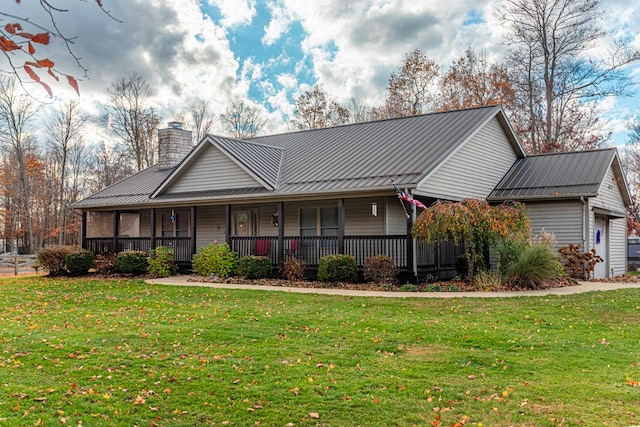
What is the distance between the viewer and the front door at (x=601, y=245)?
1830cm

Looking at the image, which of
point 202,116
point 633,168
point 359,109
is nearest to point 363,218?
point 359,109

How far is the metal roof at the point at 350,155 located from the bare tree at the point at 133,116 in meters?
16.5

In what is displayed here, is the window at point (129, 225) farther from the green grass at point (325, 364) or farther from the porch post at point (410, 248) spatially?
the porch post at point (410, 248)

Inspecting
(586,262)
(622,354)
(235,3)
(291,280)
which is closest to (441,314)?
(622,354)

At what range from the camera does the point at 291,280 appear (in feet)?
52.3

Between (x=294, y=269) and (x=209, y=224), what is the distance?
6.35 m

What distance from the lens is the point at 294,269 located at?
15977 millimetres

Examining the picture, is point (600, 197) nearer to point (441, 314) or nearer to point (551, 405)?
point (441, 314)

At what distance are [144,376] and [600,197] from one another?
1685 centimetres

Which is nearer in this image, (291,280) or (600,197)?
(291,280)

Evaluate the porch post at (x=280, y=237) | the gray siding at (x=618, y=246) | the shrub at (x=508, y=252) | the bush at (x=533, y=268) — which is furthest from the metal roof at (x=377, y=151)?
the gray siding at (x=618, y=246)

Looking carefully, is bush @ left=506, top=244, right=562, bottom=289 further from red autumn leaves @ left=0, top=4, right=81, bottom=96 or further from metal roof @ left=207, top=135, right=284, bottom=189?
red autumn leaves @ left=0, top=4, right=81, bottom=96

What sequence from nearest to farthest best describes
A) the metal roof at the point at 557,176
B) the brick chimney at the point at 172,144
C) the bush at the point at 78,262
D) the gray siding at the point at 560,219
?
the gray siding at the point at 560,219 → the metal roof at the point at 557,176 → the bush at the point at 78,262 → the brick chimney at the point at 172,144

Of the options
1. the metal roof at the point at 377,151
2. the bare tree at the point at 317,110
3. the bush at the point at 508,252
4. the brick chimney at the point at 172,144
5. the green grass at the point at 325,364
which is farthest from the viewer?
the bare tree at the point at 317,110
